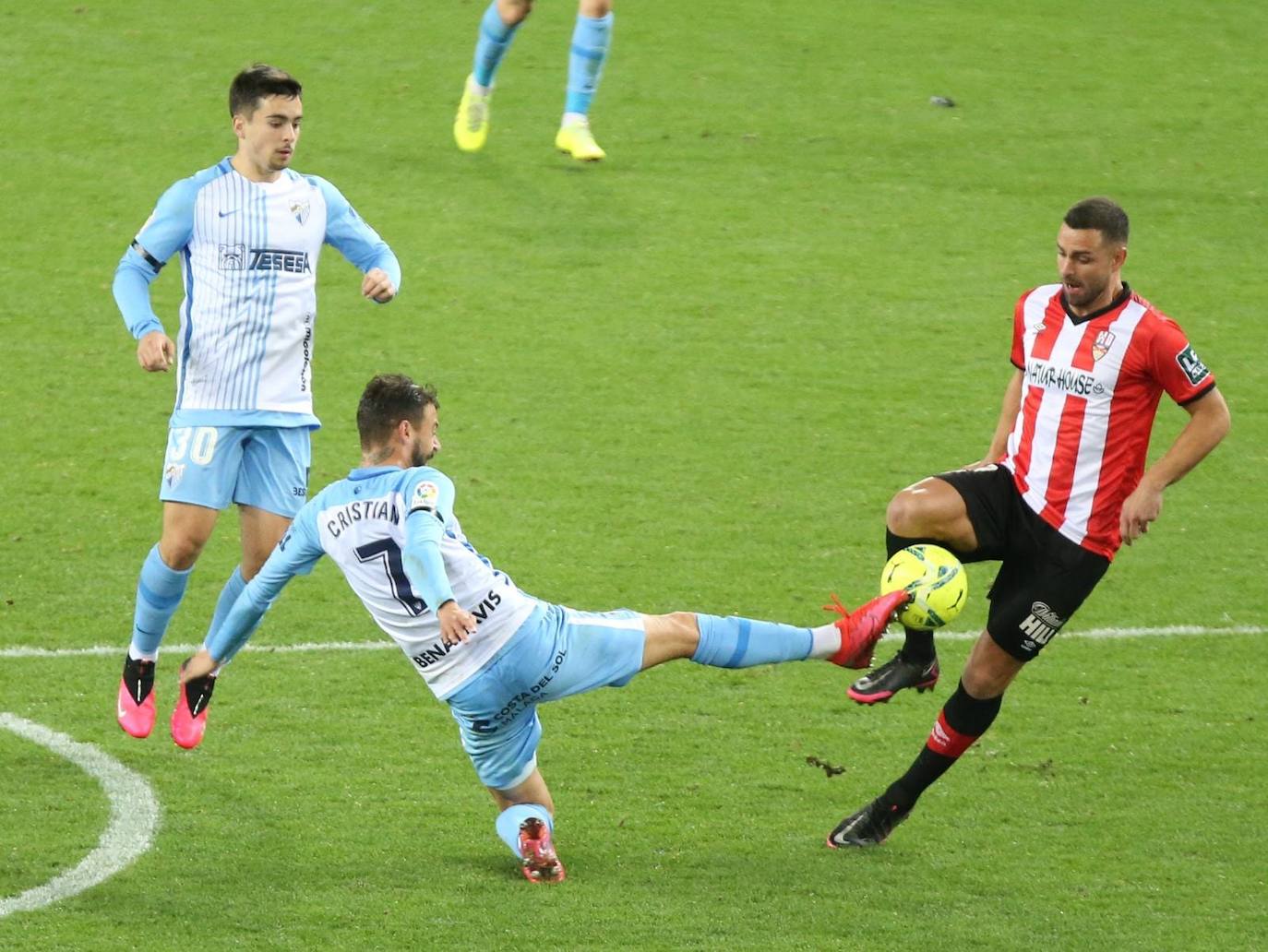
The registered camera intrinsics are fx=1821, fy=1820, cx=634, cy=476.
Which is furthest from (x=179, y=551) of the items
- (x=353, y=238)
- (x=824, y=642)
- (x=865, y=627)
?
(x=865, y=627)

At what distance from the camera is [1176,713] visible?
7074 mm

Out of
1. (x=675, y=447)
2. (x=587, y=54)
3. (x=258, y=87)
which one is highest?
(x=587, y=54)

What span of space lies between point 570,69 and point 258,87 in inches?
237

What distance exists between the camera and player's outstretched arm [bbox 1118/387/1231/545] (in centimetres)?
551

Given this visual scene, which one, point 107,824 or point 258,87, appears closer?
point 107,824

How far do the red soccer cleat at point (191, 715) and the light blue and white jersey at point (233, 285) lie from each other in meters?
0.90

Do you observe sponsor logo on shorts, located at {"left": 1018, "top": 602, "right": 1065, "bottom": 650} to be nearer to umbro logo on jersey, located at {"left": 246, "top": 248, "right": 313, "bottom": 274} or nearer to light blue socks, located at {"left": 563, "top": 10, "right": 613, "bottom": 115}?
umbro logo on jersey, located at {"left": 246, "top": 248, "right": 313, "bottom": 274}

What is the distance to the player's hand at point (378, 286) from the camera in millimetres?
6102

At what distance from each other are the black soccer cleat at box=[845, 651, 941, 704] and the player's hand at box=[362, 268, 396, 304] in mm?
2035

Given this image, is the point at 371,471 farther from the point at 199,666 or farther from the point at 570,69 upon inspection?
the point at 570,69

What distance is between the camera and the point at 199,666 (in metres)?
5.67

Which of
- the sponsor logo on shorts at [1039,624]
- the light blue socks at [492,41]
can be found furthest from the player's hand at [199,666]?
the light blue socks at [492,41]

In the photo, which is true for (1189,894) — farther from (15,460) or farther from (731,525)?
(15,460)

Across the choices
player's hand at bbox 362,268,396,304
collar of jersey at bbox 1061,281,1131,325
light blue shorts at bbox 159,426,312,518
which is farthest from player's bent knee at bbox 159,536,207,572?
collar of jersey at bbox 1061,281,1131,325
